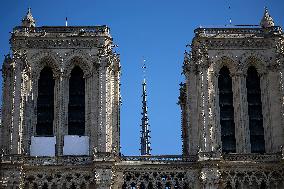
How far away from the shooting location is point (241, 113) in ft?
190

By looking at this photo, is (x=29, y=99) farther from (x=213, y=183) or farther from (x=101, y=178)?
(x=213, y=183)

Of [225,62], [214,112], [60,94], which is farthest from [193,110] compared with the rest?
[60,94]

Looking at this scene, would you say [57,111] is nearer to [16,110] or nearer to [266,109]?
[16,110]

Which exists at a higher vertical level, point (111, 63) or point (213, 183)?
point (111, 63)

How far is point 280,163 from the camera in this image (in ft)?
182

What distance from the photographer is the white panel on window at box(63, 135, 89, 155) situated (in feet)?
185

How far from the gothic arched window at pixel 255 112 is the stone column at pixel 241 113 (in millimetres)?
426

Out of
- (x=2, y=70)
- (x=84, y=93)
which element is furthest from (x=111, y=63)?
(x=2, y=70)

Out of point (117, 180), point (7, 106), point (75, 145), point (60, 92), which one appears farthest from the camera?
point (60, 92)

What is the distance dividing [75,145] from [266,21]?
15609 millimetres

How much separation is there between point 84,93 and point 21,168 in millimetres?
6858

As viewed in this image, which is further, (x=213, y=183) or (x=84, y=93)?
(x=84, y=93)

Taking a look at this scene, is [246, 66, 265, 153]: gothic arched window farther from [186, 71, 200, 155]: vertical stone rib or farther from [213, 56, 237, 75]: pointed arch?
[186, 71, 200, 155]: vertical stone rib

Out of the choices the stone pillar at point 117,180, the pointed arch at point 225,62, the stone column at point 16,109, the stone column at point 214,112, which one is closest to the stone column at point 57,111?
the stone column at point 16,109
